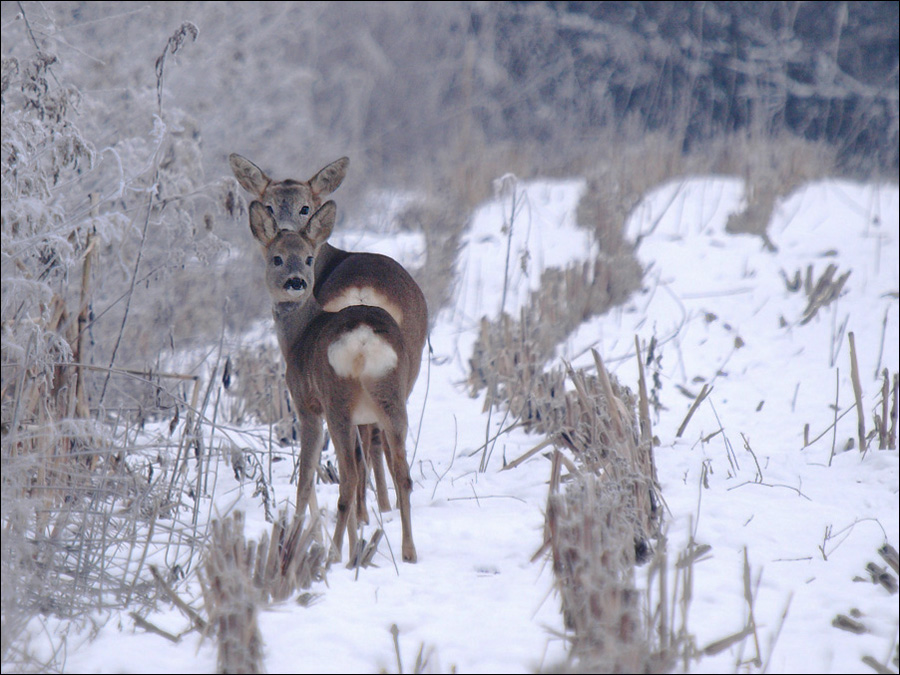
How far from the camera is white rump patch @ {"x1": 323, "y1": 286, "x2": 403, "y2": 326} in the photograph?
4055mm

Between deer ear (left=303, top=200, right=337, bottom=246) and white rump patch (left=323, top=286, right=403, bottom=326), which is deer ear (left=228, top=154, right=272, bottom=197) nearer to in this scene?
white rump patch (left=323, top=286, right=403, bottom=326)

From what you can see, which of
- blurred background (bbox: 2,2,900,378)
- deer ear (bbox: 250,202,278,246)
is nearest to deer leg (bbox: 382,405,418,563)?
deer ear (bbox: 250,202,278,246)

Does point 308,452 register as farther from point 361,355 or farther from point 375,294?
point 375,294

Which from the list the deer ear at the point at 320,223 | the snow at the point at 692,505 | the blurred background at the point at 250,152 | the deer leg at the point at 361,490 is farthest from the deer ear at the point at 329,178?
the deer leg at the point at 361,490

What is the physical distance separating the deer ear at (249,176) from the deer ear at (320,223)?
3.78 feet

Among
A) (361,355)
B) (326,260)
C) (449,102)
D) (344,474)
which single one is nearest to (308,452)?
(344,474)

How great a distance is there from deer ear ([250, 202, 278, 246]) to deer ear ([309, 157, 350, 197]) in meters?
1.18

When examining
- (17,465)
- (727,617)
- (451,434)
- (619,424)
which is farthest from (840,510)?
(17,465)

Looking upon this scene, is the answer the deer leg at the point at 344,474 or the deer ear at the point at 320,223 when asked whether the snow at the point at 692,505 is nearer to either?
the deer leg at the point at 344,474

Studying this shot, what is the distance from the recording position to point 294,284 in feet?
11.7

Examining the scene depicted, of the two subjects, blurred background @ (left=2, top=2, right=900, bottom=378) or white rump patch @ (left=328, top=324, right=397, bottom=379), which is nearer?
white rump patch @ (left=328, top=324, right=397, bottom=379)

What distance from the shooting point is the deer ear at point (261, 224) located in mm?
3623

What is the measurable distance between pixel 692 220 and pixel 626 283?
2.62 meters

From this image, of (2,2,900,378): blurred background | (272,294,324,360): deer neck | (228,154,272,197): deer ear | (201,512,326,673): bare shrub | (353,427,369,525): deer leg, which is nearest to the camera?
(201,512,326,673): bare shrub
